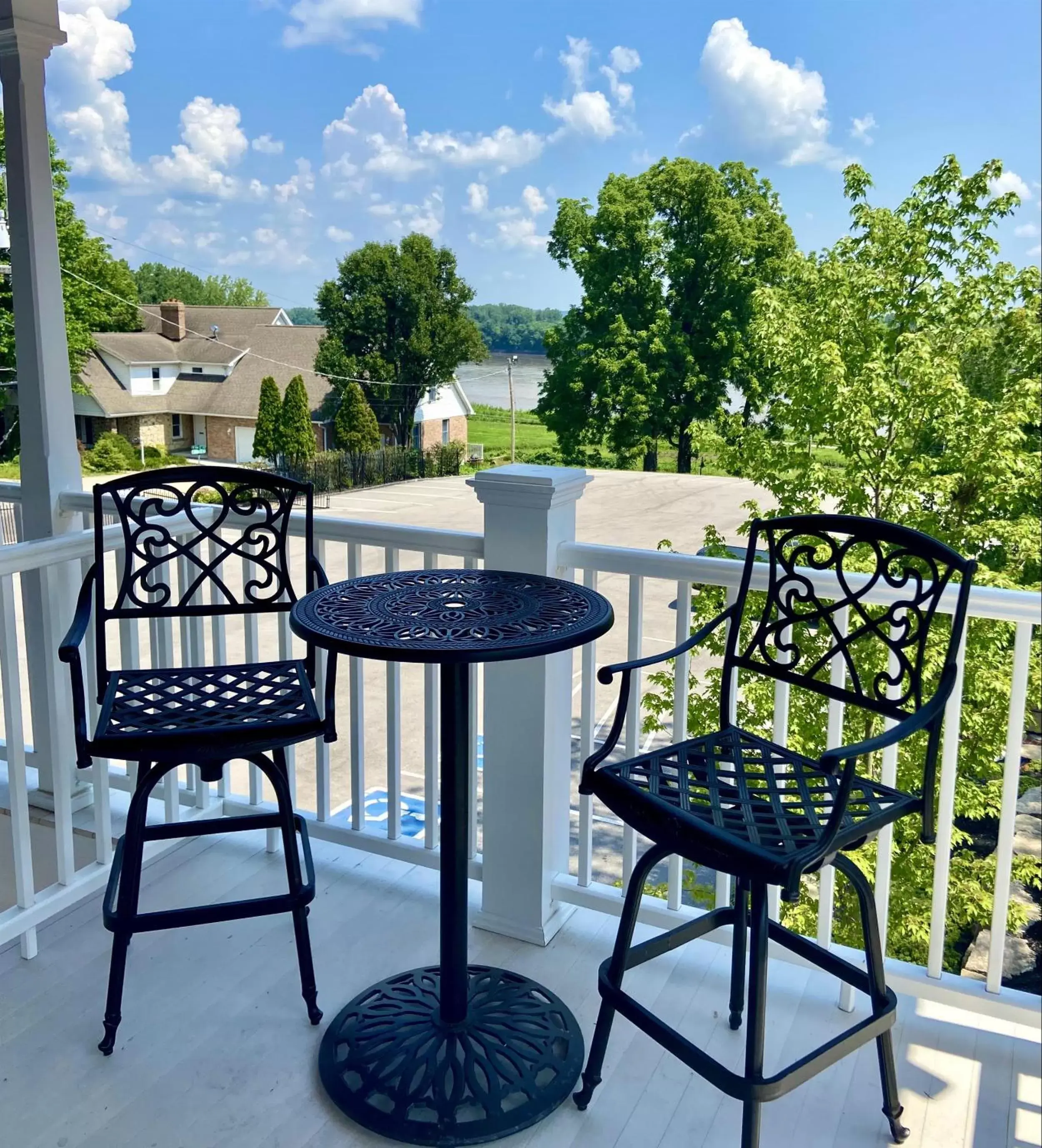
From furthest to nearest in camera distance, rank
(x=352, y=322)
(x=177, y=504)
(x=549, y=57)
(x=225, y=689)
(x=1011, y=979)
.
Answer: (x=549, y=57)
(x=352, y=322)
(x=1011, y=979)
(x=177, y=504)
(x=225, y=689)

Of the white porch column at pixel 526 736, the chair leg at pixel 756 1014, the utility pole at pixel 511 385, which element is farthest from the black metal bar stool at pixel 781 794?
the utility pole at pixel 511 385

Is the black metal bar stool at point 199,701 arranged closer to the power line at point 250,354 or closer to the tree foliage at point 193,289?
the power line at point 250,354

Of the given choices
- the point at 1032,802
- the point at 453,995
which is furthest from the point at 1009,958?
the point at 453,995

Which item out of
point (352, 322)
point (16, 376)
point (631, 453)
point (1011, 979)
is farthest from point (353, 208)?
point (16, 376)

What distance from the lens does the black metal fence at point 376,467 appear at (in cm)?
1897

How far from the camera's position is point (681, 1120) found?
1646 millimetres

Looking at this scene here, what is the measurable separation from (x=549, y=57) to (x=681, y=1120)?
1479 inches

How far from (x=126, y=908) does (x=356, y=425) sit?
18.7 m

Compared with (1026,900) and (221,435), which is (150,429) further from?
(1026,900)

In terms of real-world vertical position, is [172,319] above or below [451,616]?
above

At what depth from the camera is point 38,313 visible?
269cm

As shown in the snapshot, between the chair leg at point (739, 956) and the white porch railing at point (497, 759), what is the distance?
16 centimetres

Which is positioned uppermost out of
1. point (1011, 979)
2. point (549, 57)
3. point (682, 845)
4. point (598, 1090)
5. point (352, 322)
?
point (549, 57)

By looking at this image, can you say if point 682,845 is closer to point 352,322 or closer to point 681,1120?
point 681,1120
